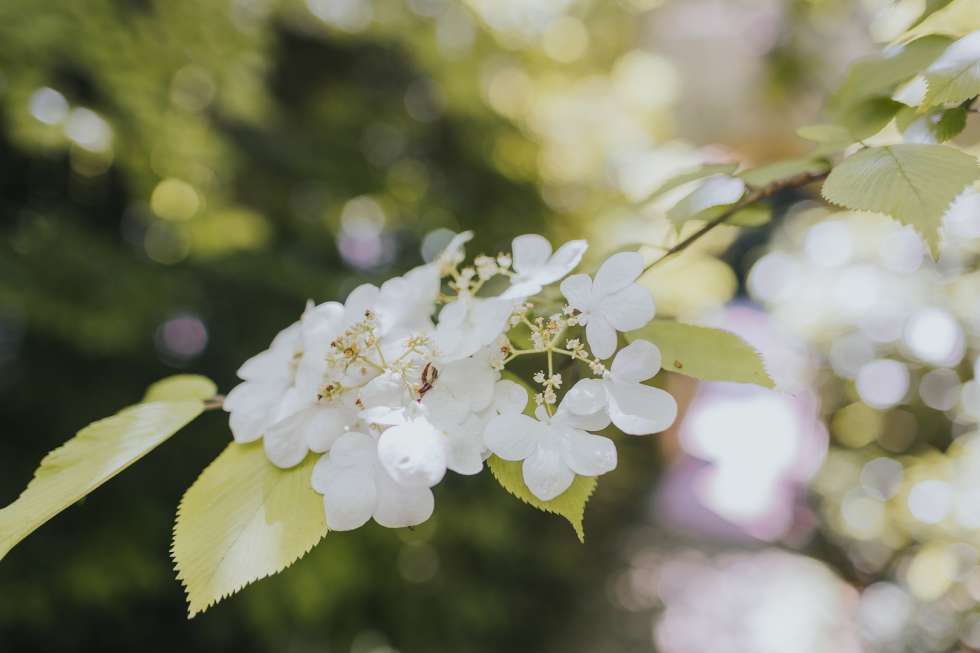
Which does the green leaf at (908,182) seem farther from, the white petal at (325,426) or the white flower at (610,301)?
the white petal at (325,426)

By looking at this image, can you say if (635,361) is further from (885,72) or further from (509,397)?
(885,72)

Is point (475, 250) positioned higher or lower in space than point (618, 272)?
lower

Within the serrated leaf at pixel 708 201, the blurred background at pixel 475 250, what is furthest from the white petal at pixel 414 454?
the blurred background at pixel 475 250

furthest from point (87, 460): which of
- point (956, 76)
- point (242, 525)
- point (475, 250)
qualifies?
point (475, 250)

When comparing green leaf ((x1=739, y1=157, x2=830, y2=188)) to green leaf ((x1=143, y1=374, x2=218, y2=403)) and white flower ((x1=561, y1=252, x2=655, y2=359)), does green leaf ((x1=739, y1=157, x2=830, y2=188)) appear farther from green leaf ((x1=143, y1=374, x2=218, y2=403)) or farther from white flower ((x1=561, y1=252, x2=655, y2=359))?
green leaf ((x1=143, y1=374, x2=218, y2=403))

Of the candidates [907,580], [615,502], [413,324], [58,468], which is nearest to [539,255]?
[413,324]
